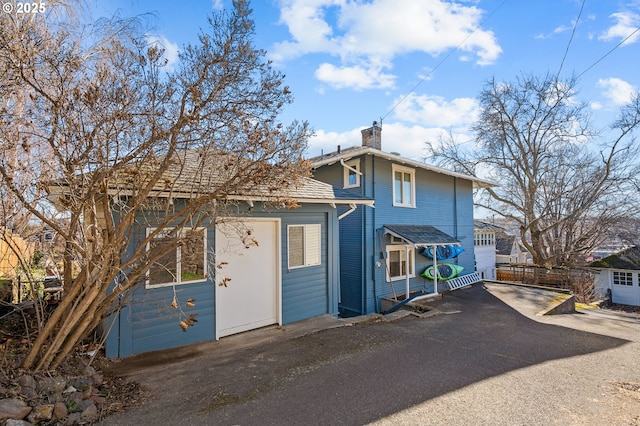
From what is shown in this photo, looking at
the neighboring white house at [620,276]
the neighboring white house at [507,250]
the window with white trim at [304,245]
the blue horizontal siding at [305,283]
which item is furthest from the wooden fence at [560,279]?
the window with white trim at [304,245]

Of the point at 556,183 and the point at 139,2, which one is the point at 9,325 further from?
the point at 556,183

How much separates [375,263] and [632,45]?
955 cm

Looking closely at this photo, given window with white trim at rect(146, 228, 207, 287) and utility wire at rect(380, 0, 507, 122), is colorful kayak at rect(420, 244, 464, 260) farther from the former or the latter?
window with white trim at rect(146, 228, 207, 287)

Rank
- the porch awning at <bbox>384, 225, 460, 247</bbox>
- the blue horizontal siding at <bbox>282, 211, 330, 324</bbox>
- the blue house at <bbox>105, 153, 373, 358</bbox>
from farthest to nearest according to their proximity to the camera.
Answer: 1. the porch awning at <bbox>384, 225, 460, 247</bbox>
2. the blue horizontal siding at <bbox>282, 211, 330, 324</bbox>
3. the blue house at <bbox>105, 153, 373, 358</bbox>

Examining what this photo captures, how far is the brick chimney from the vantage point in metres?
12.7

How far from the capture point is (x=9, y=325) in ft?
18.2

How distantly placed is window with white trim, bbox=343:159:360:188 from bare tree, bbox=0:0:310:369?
621cm

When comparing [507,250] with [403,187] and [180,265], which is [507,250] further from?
[180,265]

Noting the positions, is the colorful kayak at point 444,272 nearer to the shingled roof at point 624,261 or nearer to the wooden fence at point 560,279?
the wooden fence at point 560,279

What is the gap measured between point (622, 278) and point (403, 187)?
15.6 metres

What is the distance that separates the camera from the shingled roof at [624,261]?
17469 mm

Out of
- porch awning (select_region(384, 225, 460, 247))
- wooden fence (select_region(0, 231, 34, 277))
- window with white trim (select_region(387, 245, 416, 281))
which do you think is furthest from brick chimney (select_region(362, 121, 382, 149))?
wooden fence (select_region(0, 231, 34, 277))

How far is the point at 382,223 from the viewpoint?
1111 cm

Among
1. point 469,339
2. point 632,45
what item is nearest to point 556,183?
point 632,45
